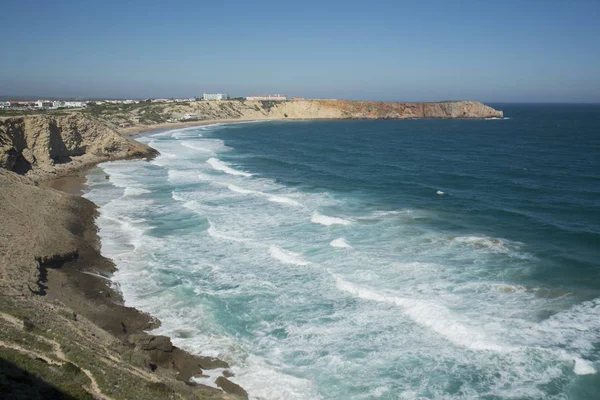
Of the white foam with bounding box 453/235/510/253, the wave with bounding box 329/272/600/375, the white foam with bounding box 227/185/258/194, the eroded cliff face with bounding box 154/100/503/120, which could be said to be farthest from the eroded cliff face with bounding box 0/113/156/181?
the eroded cliff face with bounding box 154/100/503/120

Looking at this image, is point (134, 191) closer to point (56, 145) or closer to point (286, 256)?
point (56, 145)

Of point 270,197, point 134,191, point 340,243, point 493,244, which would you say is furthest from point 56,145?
point 493,244

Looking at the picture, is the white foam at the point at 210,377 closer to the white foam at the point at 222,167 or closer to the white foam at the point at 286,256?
the white foam at the point at 286,256

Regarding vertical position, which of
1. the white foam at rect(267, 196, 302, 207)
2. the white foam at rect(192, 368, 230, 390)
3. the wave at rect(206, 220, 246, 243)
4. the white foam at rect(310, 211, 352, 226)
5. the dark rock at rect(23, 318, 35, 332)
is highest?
the white foam at rect(267, 196, 302, 207)

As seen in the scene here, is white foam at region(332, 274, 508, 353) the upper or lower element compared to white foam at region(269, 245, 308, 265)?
lower

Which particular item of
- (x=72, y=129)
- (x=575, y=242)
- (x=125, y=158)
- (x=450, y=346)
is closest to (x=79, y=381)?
(x=450, y=346)

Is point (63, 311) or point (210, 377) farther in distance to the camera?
point (63, 311)

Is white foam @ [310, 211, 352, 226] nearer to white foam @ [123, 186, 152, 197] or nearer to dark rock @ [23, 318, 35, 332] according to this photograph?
white foam @ [123, 186, 152, 197]
